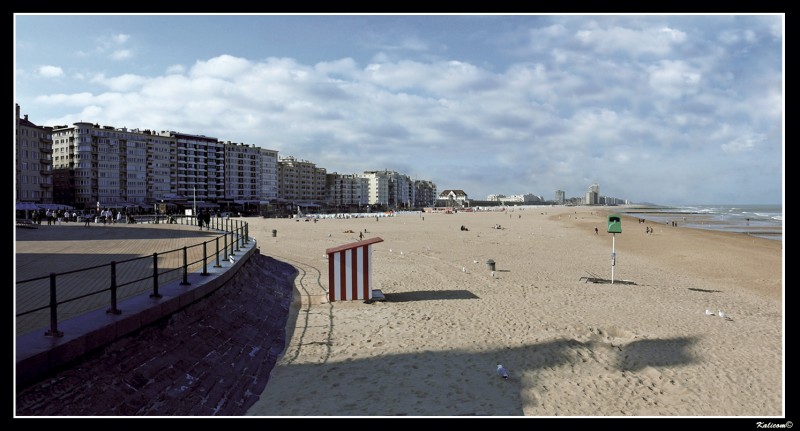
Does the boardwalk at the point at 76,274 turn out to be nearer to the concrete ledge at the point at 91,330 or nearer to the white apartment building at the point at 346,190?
the concrete ledge at the point at 91,330

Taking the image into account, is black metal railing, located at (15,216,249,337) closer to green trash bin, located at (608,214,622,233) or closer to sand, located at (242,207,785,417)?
sand, located at (242,207,785,417)

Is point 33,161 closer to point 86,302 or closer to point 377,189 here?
point 86,302

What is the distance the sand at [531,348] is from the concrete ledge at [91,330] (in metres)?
1.96

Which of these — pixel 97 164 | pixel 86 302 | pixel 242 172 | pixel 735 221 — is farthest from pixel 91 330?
pixel 242 172

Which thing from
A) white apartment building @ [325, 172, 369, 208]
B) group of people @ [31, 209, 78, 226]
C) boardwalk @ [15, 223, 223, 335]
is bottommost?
boardwalk @ [15, 223, 223, 335]

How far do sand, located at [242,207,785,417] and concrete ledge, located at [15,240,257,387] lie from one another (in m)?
1.96

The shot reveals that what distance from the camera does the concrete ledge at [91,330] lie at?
169 inches

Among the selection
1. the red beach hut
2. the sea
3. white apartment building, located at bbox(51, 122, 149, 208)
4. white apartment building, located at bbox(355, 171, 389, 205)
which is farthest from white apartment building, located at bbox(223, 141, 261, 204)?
the red beach hut

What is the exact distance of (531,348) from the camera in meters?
8.43

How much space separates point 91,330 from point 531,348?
7.06 metres

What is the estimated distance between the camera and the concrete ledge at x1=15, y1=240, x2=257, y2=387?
430cm
